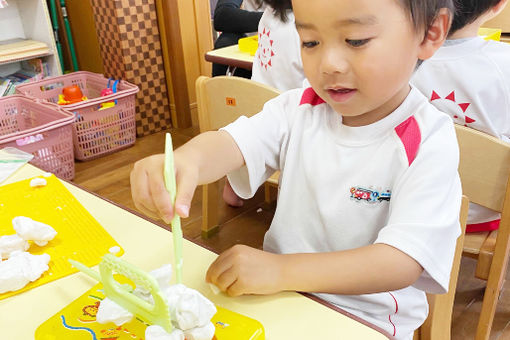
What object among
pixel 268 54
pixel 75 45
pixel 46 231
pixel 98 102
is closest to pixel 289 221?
pixel 46 231

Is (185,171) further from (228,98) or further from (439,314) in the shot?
(228,98)

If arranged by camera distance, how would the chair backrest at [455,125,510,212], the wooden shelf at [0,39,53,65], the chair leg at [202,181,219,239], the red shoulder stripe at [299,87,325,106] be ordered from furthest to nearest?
the wooden shelf at [0,39,53,65]
the chair leg at [202,181,219,239]
the chair backrest at [455,125,510,212]
the red shoulder stripe at [299,87,325,106]

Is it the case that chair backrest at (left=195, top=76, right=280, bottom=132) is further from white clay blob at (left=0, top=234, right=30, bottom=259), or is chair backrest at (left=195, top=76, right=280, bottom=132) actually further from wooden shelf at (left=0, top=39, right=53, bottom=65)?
wooden shelf at (left=0, top=39, right=53, bottom=65)

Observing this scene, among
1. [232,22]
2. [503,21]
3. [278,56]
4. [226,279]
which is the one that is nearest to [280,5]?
[226,279]

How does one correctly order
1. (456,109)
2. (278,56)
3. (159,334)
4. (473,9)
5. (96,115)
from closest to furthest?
1. (159,334)
2. (473,9)
3. (456,109)
4. (278,56)
5. (96,115)

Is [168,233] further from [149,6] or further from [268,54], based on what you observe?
[149,6]

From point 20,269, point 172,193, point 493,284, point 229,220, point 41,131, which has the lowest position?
point 229,220

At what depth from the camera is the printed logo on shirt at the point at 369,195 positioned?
0.69 metres

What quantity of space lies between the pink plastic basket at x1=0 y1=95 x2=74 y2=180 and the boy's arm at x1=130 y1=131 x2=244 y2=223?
1434mm

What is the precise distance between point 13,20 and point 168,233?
249 cm

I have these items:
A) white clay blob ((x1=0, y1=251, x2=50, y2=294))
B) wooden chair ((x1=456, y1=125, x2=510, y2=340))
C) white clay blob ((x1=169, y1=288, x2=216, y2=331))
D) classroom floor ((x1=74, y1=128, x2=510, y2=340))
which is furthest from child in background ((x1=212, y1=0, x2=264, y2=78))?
white clay blob ((x1=169, y1=288, x2=216, y2=331))

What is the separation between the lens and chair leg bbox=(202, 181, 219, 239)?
1.79 metres

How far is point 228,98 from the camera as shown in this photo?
1.33 metres

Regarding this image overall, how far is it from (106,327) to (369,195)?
399mm
